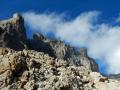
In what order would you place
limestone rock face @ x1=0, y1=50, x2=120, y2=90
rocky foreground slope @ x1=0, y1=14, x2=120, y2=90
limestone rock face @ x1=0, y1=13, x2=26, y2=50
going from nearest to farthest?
limestone rock face @ x1=0, y1=50, x2=120, y2=90
rocky foreground slope @ x1=0, y1=14, x2=120, y2=90
limestone rock face @ x1=0, y1=13, x2=26, y2=50

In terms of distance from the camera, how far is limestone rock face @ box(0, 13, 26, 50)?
14975 cm

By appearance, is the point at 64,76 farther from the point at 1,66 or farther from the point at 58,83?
the point at 1,66

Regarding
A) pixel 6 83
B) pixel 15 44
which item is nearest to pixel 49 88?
pixel 6 83

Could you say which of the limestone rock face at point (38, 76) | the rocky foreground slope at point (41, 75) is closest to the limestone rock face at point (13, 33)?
the rocky foreground slope at point (41, 75)

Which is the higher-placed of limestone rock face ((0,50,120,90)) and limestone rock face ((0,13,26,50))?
limestone rock face ((0,13,26,50))

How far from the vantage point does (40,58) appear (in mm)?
57688

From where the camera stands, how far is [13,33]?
558 feet

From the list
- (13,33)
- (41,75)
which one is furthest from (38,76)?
(13,33)

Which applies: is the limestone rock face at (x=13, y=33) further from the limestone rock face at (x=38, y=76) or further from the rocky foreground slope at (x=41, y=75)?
the limestone rock face at (x=38, y=76)

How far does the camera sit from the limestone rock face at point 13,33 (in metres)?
150

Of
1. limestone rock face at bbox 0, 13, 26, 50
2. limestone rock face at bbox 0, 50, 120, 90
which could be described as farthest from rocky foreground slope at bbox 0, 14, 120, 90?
limestone rock face at bbox 0, 13, 26, 50

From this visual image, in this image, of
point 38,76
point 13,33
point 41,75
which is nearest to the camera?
point 38,76

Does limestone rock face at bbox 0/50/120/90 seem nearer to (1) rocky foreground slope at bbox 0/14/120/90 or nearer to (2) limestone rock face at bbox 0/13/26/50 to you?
(1) rocky foreground slope at bbox 0/14/120/90

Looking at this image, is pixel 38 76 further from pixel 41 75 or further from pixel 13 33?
pixel 13 33
